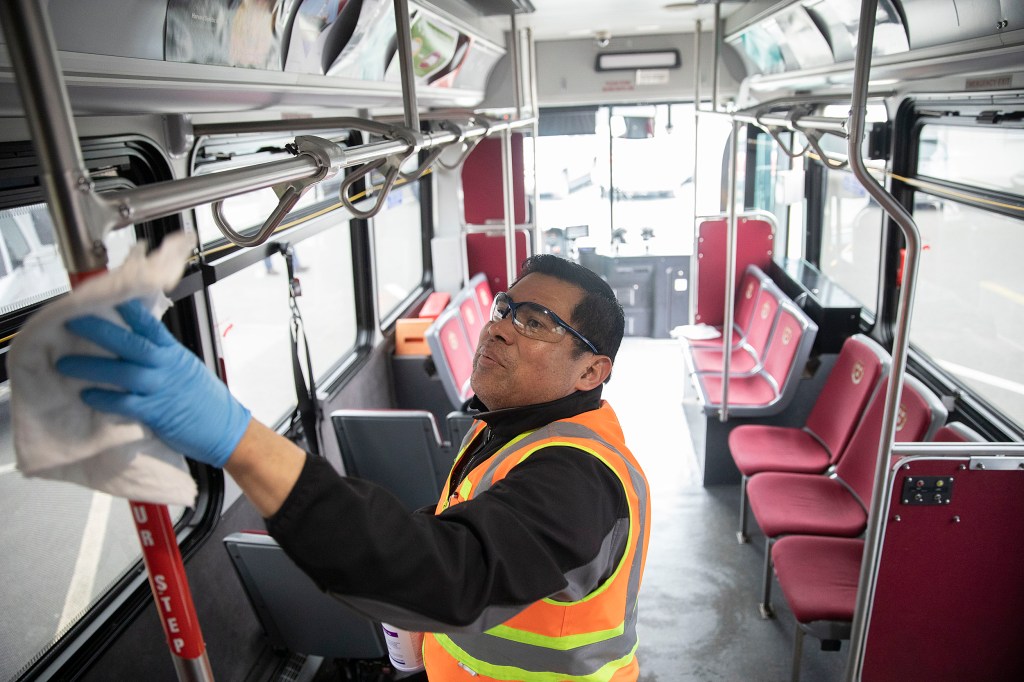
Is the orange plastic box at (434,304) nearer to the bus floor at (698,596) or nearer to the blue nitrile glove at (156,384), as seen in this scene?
the bus floor at (698,596)

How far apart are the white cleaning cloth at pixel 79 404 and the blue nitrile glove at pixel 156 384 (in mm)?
12

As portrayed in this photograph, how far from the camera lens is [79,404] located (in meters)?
0.76

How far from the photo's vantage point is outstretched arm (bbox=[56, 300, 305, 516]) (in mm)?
755

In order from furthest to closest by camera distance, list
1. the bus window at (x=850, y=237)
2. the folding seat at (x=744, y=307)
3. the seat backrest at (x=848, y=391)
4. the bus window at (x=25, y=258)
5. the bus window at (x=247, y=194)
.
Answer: the folding seat at (x=744, y=307), the bus window at (x=850, y=237), the seat backrest at (x=848, y=391), the bus window at (x=247, y=194), the bus window at (x=25, y=258)

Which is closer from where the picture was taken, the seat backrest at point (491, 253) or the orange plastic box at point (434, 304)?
the orange plastic box at point (434, 304)

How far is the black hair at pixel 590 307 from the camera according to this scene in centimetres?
187

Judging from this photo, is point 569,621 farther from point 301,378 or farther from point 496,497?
point 301,378

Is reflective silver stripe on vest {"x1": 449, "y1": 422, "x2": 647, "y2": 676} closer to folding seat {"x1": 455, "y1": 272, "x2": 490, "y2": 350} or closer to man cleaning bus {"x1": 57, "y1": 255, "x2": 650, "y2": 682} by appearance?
man cleaning bus {"x1": 57, "y1": 255, "x2": 650, "y2": 682}

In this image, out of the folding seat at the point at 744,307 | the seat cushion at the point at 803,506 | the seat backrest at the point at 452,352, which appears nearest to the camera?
the seat cushion at the point at 803,506

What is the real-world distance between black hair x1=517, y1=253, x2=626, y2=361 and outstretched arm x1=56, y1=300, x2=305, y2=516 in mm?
1046

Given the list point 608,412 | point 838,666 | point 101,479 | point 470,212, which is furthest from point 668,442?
point 101,479

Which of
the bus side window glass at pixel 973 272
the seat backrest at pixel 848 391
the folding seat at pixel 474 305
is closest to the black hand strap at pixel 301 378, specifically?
the folding seat at pixel 474 305

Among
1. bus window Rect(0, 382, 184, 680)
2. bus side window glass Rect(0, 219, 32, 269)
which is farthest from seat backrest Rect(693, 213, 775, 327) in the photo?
bus side window glass Rect(0, 219, 32, 269)

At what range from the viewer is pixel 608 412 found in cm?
189
